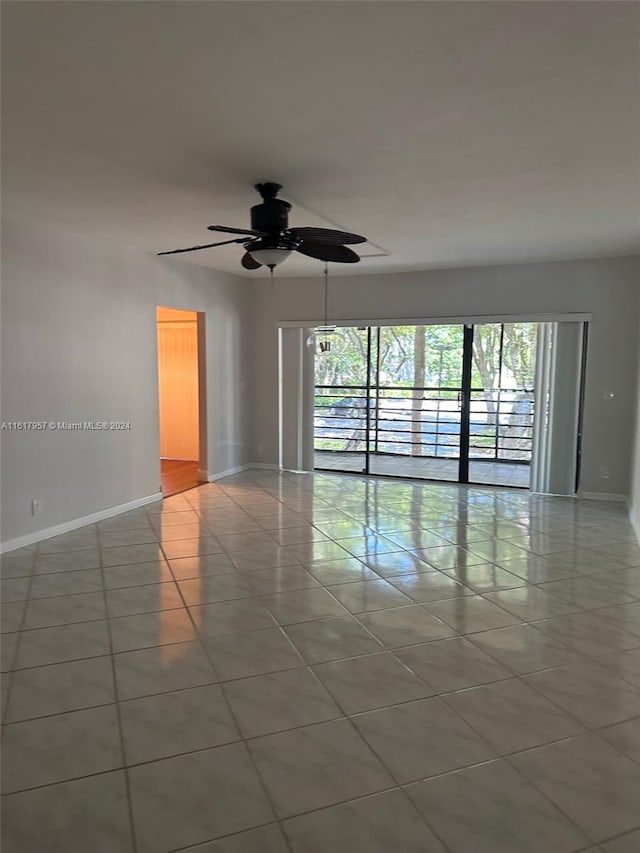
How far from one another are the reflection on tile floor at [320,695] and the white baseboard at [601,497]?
4.65 feet

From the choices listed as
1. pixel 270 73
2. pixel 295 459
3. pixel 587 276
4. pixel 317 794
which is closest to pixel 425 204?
pixel 270 73

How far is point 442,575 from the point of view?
12.1 feet

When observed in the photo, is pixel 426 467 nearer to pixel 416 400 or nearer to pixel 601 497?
pixel 416 400

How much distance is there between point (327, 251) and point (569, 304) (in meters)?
3.48

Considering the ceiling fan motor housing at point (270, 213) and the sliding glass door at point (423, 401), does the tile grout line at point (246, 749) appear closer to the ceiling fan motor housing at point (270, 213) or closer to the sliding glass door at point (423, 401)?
the ceiling fan motor housing at point (270, 213)

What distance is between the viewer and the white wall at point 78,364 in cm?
409

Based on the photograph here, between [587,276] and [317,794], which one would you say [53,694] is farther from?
[587,276]

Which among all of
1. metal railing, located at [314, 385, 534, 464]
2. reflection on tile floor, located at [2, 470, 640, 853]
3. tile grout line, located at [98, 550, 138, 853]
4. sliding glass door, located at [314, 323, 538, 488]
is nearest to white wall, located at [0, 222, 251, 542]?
reflection on tile floor, located at [2, 470, 640, 853]

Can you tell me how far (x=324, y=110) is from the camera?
223cm

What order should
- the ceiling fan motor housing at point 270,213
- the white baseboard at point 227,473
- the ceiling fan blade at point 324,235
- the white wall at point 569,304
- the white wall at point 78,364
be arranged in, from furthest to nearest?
the white baseboard at point 227,473, the white wall at point 569,304, the white wall at point 78,364, the ceiling fan motor housing at point 270,213, the ceiling fan blade at point 324,235

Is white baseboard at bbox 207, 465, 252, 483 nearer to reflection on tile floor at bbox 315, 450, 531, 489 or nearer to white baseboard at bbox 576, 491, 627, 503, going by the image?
reflection on tile floor at bbox 315, 450, 531, 489

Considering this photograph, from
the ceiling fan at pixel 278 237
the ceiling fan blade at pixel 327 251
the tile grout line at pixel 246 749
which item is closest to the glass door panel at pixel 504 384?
the ceiling fan blade at pixel 327 251

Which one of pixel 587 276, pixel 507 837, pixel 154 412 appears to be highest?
pixel 587 276

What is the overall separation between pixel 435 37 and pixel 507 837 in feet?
7.96
